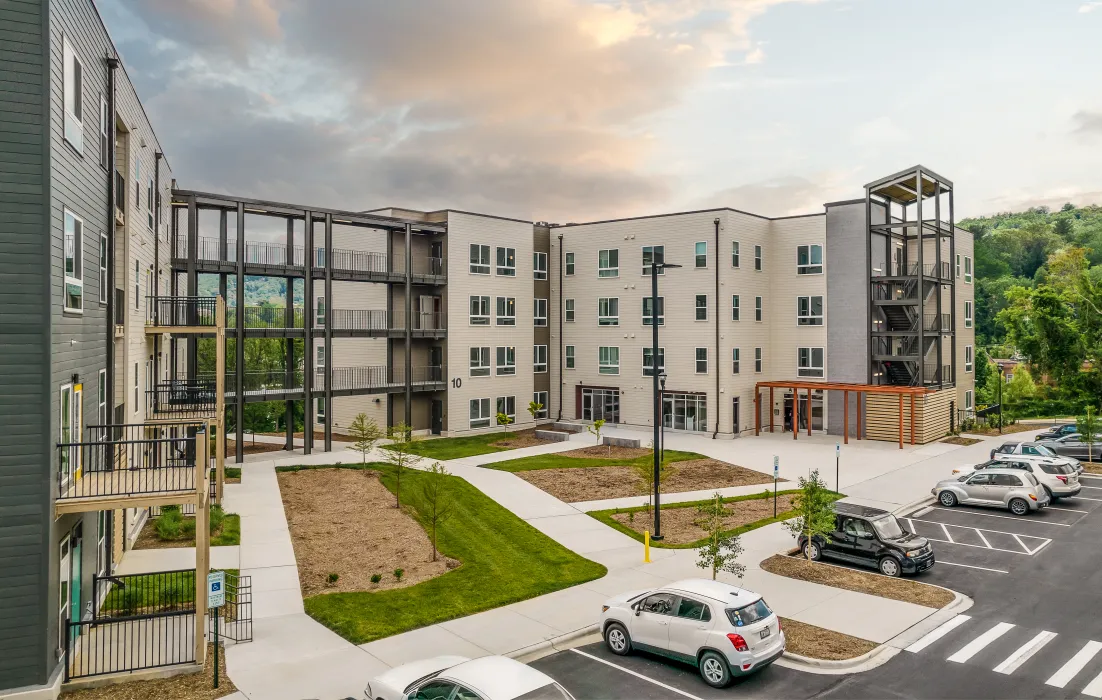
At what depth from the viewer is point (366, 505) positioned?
25250 millimetres

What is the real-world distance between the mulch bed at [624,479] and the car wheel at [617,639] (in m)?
12.4

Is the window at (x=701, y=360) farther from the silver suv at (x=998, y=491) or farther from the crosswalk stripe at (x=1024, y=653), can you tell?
the crosswalk stripe at (x=1024, y=653)

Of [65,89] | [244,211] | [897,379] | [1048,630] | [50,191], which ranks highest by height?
A: [244,211]

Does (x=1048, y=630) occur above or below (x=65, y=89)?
below

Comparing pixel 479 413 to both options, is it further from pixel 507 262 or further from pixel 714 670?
pixel 714 670

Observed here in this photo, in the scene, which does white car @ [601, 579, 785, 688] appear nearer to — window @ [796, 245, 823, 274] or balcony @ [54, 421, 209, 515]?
balcony @ [54, 421, 209, 515]

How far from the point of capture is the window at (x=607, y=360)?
45750 mm

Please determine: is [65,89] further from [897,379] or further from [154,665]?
[897,379]

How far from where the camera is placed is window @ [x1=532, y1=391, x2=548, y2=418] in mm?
47531

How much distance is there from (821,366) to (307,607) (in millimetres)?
34468

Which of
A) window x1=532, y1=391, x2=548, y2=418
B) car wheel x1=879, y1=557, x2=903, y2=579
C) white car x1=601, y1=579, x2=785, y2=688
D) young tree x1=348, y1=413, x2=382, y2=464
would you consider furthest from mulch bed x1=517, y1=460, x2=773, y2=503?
window x1=532, y1=391, x2=548, y2=418

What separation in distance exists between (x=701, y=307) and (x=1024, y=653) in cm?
2982

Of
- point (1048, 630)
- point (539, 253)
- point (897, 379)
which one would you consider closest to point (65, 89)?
point (1048, 630)

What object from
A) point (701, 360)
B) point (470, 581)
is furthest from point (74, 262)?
point (701, 360)
